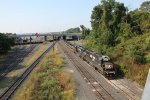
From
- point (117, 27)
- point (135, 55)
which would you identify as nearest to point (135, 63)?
point (135, 55)

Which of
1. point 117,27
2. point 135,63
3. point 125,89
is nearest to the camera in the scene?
point 125,89

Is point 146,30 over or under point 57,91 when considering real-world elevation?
over

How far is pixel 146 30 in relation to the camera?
71.0 m

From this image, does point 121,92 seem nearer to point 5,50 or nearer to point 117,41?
point 117,41

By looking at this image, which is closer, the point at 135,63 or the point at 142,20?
the point at 135,63

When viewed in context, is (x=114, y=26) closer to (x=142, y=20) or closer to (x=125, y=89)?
(x=142, y=20)

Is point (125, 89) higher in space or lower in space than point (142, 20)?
lower

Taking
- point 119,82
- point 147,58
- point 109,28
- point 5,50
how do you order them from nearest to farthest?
point 119,82
point 147,58
point 109,28
point 5,50

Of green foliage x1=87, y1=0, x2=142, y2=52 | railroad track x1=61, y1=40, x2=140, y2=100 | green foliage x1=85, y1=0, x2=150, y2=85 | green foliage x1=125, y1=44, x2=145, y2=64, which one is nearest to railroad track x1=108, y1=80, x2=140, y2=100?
railroad track x1=61, y1=40, x2=140, y2=100

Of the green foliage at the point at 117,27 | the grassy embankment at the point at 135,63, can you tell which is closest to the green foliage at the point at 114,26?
the green foliage at the point at 117,27

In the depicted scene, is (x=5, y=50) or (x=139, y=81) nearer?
(x=139, y=81)

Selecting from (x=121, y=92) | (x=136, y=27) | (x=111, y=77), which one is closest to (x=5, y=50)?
(x=136, y=27)

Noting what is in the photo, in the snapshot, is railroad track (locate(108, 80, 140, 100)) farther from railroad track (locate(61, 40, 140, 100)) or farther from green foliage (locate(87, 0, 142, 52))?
green foliage (locate(87, 0, 142, 52))

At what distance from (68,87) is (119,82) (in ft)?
25.5
